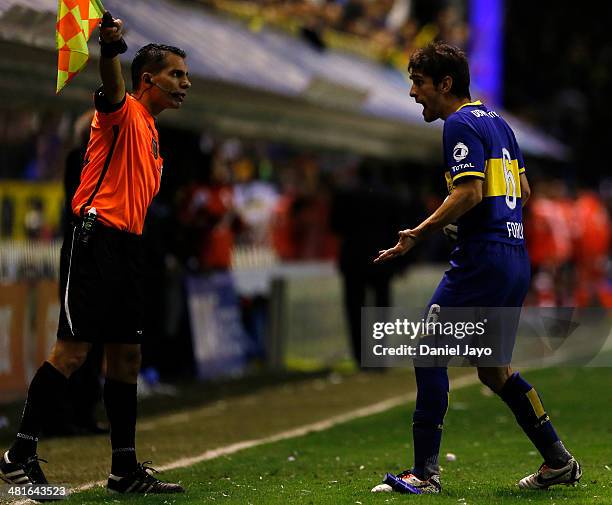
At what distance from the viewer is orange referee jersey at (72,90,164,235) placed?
22.1ft

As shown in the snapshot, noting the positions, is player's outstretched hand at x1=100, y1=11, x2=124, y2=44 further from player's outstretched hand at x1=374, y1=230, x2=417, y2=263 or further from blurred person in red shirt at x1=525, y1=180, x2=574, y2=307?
blurred person in red shirt at x1=525, y1=180, x2=574, y2=307

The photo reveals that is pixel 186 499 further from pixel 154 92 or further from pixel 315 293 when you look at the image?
pixel 315 293

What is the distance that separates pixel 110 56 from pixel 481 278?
194 centimetres

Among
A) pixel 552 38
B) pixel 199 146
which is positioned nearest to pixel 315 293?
pixel 199 146

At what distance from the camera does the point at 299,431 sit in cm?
1048

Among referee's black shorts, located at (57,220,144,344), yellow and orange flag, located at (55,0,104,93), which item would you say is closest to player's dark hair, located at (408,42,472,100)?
yellow and orange flag, located at (55,0,104,93)

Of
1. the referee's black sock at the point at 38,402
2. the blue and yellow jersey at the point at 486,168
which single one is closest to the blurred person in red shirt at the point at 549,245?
the blue and yellow jersey at the point at 486,168

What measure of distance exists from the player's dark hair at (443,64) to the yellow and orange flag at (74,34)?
4.85ft

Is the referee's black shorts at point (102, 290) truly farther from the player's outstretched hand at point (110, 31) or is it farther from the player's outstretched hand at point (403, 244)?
the player's outstretched hand at point (403, 244)

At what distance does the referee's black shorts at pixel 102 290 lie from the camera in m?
6.77

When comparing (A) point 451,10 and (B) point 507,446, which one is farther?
(A) point 451,10

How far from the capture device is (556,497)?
6.65 metres

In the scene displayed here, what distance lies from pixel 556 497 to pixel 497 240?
1.21 m

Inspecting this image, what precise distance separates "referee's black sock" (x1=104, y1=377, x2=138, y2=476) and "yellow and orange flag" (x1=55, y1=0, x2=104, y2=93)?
1.47m
